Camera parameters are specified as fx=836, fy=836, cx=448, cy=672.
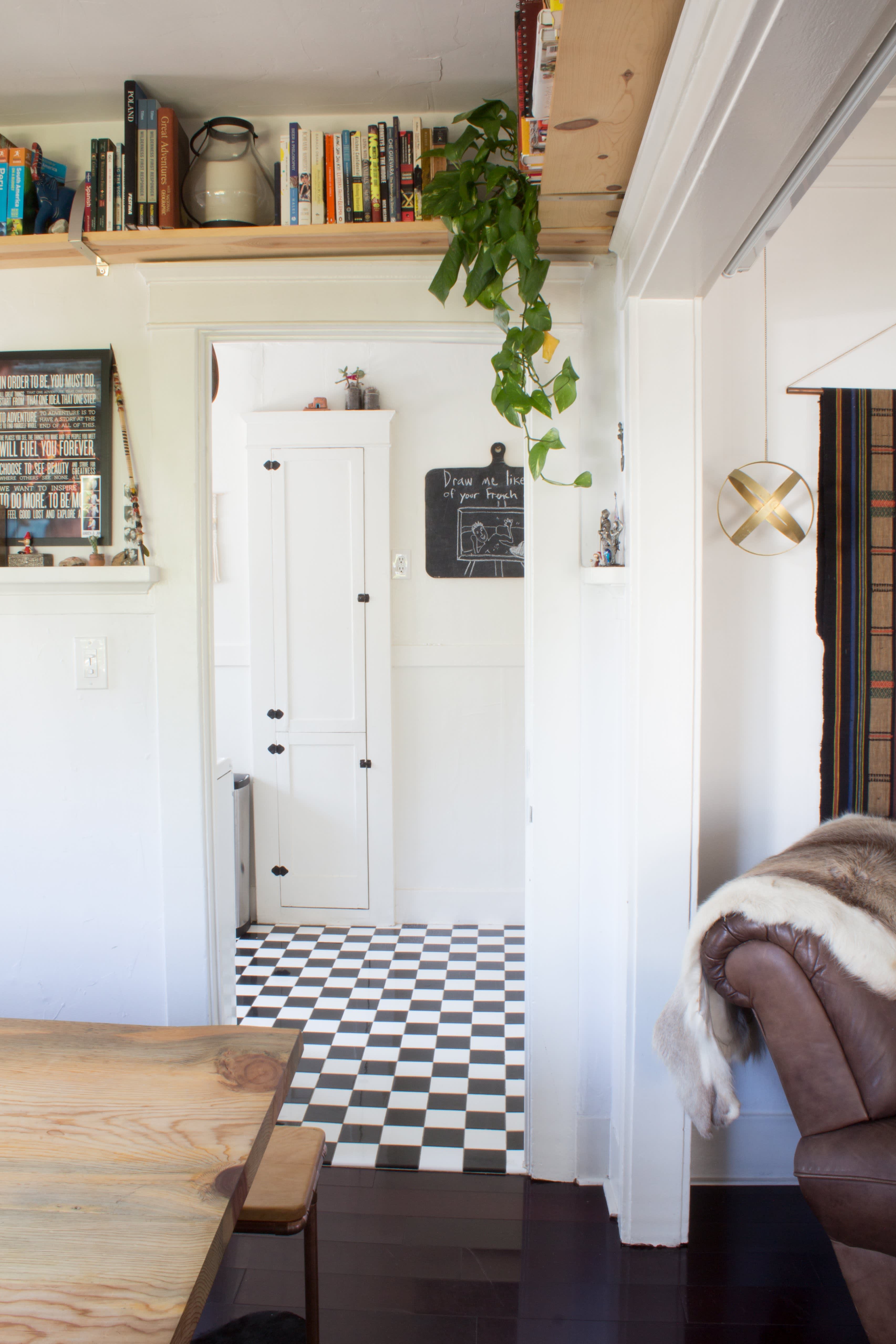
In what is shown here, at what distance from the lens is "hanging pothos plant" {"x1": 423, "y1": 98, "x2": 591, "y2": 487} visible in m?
1.79

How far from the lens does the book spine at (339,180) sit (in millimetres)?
2004

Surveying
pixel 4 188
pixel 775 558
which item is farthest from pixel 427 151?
pixel 775 558

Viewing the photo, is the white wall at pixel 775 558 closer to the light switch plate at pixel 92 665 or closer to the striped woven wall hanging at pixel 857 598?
the striped woven wall hanging at pixel 857 598

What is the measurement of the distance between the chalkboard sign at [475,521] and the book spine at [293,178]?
5.87ft

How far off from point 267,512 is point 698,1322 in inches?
126

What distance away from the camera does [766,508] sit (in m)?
2.06

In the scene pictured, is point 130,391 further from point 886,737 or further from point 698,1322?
point 698,1322

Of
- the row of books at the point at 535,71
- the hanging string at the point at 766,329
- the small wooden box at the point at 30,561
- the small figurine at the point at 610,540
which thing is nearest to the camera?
the row of books at the point at 535,71

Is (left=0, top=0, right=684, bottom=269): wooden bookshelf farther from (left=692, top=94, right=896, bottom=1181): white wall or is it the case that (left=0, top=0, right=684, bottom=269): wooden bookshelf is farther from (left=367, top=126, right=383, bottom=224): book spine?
(left=692, top=94, right=896, bottom=1181): white wall

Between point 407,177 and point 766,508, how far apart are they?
3.85 ft

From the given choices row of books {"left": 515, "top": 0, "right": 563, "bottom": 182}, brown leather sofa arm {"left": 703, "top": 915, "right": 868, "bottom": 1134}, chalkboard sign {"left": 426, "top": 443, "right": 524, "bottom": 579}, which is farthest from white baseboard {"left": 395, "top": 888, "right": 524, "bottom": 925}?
row of books {"left": 515, "top": 0, "right": 563, "bottom": 182}

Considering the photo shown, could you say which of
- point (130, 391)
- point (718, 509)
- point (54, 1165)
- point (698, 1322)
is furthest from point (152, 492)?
point (698, 1322)

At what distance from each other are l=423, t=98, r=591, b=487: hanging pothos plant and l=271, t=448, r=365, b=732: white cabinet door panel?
1870mm

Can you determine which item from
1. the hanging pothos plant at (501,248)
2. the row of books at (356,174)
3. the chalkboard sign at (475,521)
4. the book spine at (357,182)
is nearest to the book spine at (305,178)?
the row of books at (356,174)
